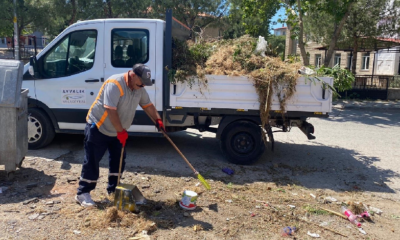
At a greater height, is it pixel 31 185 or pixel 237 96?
pixel 237 96

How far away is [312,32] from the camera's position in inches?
685

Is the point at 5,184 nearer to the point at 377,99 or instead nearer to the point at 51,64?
the point at 51,64

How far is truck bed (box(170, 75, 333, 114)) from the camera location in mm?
5723

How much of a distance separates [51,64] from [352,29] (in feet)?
45.8

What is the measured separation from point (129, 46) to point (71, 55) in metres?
1.08

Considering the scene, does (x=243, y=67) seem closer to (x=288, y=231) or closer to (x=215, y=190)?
(x=215, y=190)

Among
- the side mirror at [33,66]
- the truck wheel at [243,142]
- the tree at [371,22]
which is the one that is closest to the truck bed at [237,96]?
the truck wheel at [243,142]

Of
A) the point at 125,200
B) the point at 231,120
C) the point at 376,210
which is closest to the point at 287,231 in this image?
the point at 376,210

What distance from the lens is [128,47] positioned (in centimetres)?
609

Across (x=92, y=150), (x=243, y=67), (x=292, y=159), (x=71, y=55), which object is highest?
(x=71, y=55)

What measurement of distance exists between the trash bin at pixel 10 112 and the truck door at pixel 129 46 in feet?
5.09

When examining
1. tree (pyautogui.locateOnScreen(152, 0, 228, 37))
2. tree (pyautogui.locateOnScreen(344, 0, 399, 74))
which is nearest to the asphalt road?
tree (pyautogui.locateOnScreen(344, 0, 399, 74))

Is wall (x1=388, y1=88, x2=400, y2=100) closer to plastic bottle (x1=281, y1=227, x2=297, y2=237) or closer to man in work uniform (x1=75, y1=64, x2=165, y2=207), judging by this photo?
plastic bottle (x1=281, y1=227, x2=297, y2=237)

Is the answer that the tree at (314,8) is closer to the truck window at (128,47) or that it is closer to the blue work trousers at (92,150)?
the truck window at (128,47)
